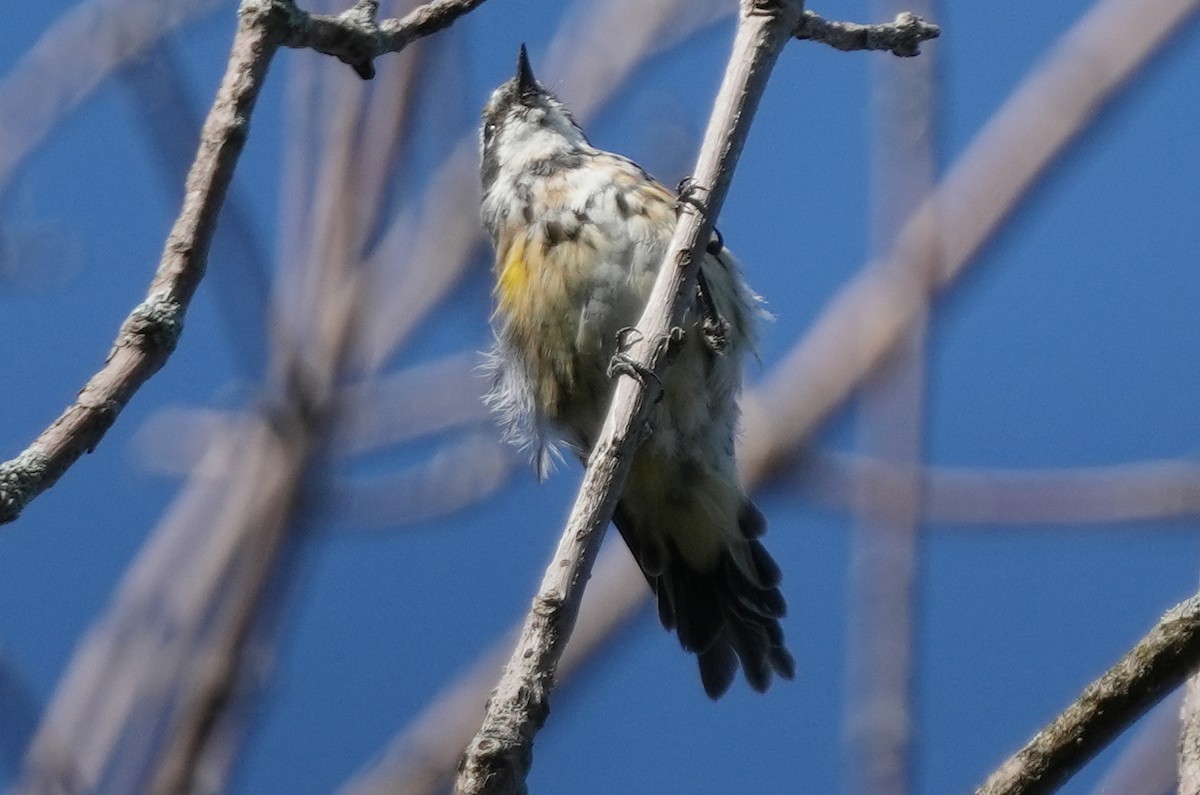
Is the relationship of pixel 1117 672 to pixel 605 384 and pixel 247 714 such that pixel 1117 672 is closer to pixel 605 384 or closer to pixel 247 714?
pixel 247 714

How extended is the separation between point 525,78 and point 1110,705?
3.21m

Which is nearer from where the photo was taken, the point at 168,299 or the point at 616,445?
the point at 168,299

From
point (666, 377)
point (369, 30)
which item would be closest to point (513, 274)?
point (666, 377)

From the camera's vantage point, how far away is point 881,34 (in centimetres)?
269

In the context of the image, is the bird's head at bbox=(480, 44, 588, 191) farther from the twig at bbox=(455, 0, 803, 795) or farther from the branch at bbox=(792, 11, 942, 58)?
the twig at bbox=(455, 0, 803, 795)

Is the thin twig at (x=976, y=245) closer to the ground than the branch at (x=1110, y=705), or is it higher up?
higher up

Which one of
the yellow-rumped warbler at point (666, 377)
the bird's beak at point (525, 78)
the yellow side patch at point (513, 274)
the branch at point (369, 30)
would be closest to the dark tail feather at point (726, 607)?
the yellow-rumped warbler at point (666, 377)

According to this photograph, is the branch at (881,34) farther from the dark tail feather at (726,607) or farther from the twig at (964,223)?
the dark tail feather at (726,607)

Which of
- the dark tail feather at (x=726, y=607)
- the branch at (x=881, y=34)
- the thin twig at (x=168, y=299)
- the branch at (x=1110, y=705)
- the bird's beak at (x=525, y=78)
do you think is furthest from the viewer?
the bird's beak at (x=525, y=78)

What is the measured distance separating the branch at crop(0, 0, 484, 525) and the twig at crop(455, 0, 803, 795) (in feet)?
1.81

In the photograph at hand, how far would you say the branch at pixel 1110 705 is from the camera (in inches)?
64.4

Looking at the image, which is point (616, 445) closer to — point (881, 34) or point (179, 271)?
point (179, 271)

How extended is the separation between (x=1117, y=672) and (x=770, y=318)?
2425mm

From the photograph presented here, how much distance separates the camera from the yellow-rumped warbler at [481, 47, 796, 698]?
3.78 metres
